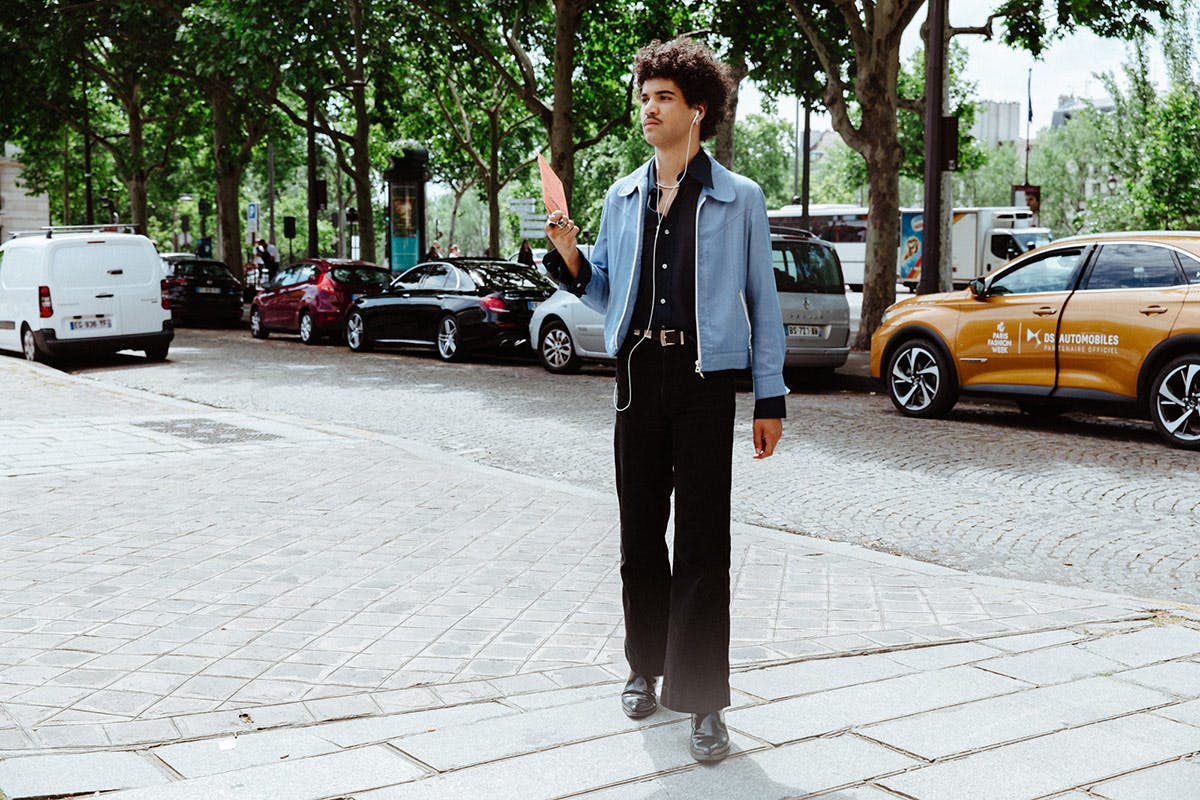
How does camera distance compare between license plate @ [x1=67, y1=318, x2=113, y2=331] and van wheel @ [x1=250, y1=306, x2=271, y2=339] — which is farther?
van wheel @ [x1=250, y1=306, x2=271, y2=339]

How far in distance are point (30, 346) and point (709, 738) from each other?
1696cm

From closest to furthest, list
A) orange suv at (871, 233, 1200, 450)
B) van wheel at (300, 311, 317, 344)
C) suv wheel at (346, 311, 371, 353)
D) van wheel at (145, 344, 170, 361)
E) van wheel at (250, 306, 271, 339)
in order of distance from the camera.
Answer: orange suv at (871, 233, 1200, 450) → van wheel at (145, 344, 170, 361) → suv wheel at (346, 311, 371, 353) → van wheel at (300, 311, 317, 344) → van wheel at (250, 306, 271, 339)

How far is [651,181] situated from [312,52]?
21.3 meters

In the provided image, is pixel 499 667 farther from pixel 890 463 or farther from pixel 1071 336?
pixel 1071 336

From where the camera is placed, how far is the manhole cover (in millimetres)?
10180

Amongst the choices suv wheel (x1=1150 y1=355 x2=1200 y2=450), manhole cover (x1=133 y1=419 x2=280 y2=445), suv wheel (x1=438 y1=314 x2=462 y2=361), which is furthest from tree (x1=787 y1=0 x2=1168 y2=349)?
manhole cover (x1=133 y1=419 x2=280 y2=445)

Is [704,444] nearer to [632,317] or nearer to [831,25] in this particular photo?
[632,317]

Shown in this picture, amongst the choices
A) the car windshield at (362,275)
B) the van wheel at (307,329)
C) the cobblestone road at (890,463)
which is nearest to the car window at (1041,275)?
the cobblestone road at (890,463)

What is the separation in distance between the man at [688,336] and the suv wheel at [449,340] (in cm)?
1553

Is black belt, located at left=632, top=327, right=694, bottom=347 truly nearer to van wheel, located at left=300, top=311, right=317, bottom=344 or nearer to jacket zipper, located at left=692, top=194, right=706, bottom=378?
jacket zipper, located at left=692, top=194, right=706, bottom=378

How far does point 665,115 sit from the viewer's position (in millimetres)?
3721

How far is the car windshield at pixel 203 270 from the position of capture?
1139 inches

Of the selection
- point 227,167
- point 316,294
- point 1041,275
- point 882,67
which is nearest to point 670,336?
point 1041,275

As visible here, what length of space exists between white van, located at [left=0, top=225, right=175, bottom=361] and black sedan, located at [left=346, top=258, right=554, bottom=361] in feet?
11.2
